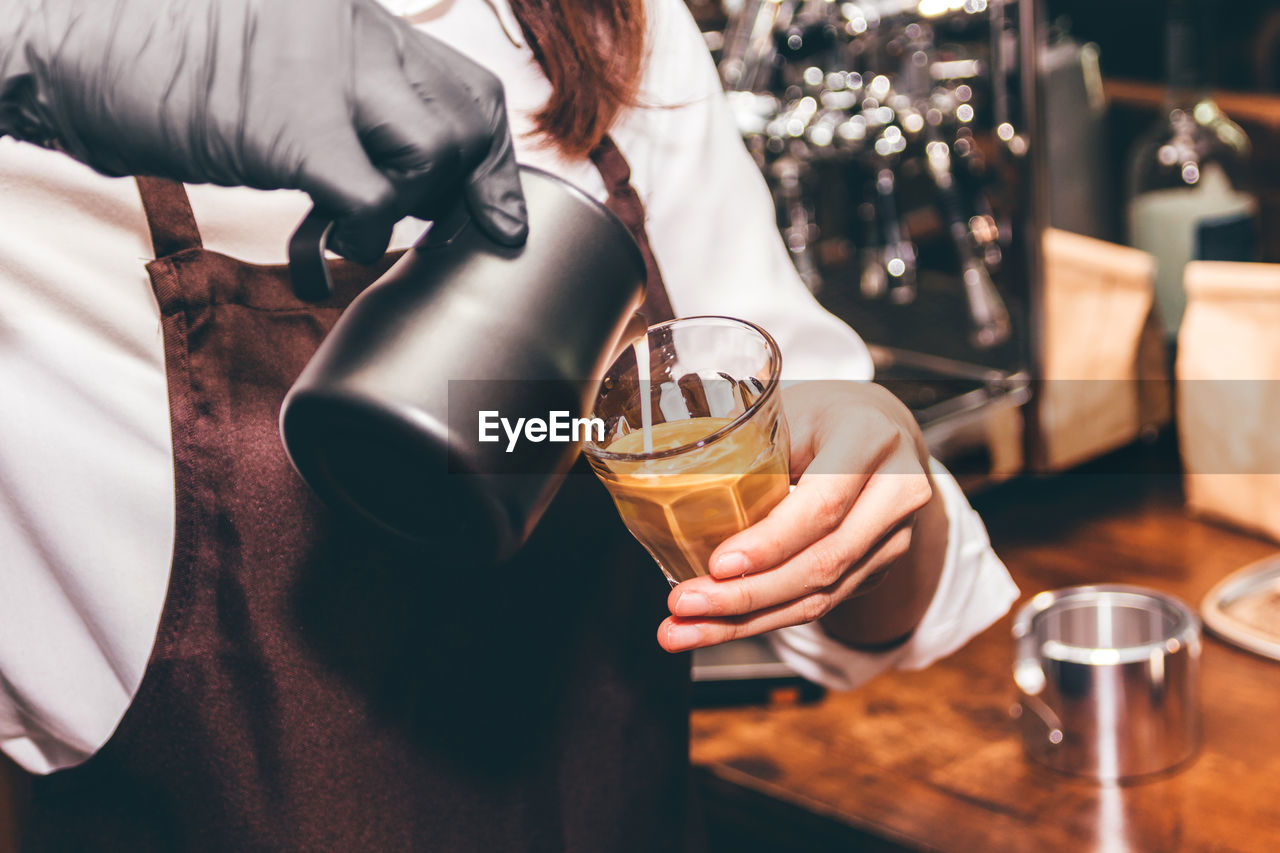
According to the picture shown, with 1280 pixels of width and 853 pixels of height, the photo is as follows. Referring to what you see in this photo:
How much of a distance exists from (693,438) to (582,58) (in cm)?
27

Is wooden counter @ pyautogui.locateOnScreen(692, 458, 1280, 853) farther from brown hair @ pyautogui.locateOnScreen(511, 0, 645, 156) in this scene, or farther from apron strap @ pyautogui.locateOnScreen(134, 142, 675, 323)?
brown hair @ pyautogui.locateOnScreen(511, 0, 645, 156)

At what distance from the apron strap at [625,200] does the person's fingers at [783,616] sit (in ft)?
0.70

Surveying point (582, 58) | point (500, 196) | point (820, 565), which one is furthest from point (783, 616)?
point (582, 58)

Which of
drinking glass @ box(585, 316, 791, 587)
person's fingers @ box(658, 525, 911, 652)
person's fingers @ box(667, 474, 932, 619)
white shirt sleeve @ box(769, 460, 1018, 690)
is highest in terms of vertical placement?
drinking glass @ box(585, 316, 791, 587)

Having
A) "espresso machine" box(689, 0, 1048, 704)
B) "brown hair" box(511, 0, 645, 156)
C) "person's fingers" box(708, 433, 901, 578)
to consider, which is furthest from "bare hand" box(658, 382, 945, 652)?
"espresso machine" box(689, 0, 1048, 704)

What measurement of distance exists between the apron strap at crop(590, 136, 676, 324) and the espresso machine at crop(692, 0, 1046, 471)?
45 centimetres

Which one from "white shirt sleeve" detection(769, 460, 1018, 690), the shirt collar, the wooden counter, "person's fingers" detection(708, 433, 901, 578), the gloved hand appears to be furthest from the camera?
the wooden counter

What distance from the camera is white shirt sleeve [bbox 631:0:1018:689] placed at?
814mm

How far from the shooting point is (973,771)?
42.9 inches

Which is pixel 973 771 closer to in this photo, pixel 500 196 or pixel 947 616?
pixel 947 616

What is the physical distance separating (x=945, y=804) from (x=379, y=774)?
550mm

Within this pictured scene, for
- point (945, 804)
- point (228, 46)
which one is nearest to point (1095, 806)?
point (945, 804)

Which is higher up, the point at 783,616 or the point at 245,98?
the point at 245,98

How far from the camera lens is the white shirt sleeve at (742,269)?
0.81m
